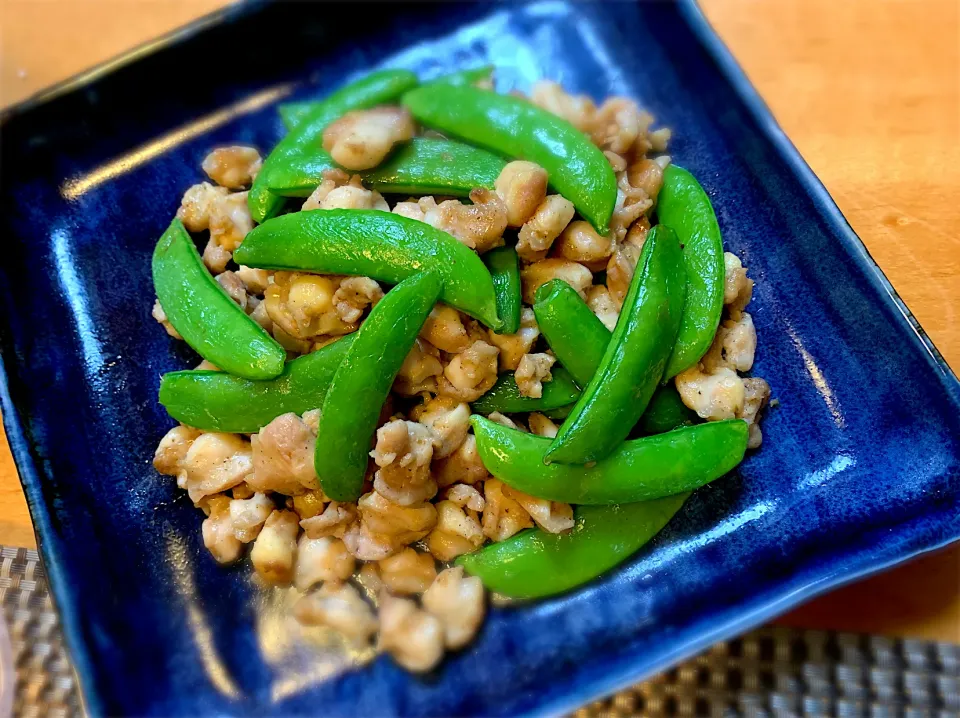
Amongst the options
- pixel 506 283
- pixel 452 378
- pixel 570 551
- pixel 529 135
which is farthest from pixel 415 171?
pixel 570 551

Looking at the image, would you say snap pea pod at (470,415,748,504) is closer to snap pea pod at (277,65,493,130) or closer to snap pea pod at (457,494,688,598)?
snap pea pod at (457,494,688,598)

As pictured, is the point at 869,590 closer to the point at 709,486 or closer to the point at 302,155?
the point at 709,486

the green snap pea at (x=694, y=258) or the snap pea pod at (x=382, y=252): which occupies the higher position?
the snap pea pod at (x=382, y=252)

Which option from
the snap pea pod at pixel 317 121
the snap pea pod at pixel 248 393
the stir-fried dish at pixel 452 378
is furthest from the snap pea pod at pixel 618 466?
the snap pea pod at pixel 317 121

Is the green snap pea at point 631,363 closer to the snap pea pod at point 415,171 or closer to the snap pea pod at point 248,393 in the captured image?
the snap pea pod at point 415,171

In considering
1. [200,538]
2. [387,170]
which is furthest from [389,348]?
[200,538]

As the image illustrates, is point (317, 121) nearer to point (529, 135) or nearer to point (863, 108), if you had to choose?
point (529, 135)

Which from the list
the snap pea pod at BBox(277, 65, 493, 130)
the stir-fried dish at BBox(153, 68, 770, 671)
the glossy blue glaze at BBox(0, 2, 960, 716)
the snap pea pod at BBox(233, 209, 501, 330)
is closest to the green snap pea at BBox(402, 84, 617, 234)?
the stir-fried dish at BBox(153, 68, 770, 671)
